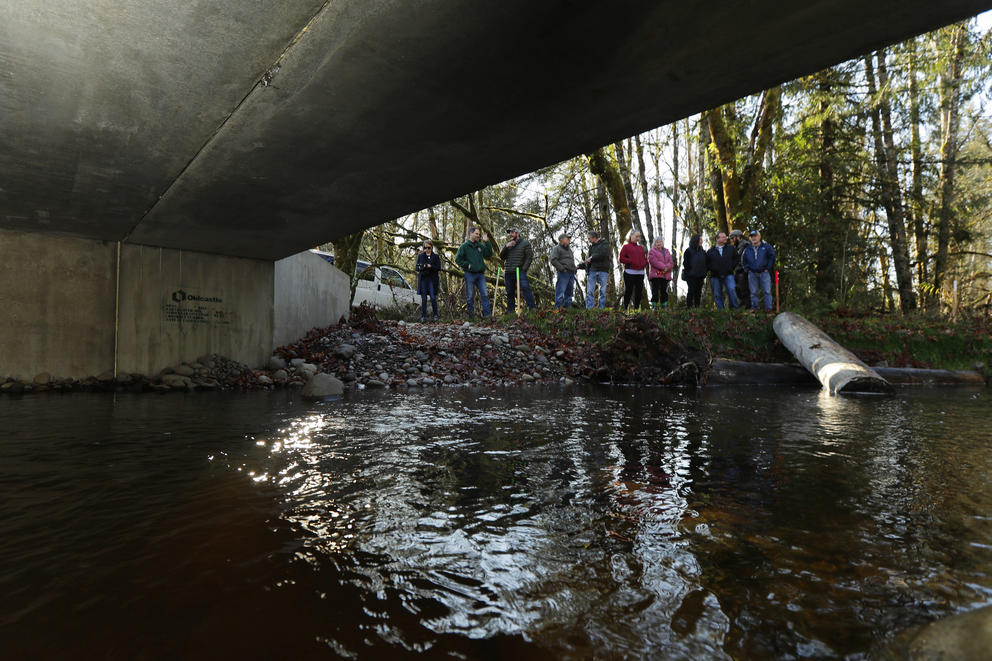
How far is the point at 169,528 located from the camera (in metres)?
2.15

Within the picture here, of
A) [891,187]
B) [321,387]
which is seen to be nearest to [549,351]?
[321,387]

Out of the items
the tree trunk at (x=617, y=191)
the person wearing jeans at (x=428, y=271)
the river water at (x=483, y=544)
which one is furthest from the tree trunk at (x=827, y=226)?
the river water at (x=483, y=544)

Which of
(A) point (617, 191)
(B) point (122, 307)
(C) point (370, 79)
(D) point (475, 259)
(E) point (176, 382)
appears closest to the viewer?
(C) point (370, 79)

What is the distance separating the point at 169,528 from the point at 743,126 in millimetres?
16910

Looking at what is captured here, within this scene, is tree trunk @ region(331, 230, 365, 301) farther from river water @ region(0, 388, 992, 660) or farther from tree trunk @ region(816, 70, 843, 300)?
tree trunk @ region(816, 70, 843, 300)

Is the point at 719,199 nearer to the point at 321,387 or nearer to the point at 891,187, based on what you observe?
the point at 891,187

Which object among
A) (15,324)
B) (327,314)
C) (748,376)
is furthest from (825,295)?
(15,324)

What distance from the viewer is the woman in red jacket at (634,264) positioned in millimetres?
14031

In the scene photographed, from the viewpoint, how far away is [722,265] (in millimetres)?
13695

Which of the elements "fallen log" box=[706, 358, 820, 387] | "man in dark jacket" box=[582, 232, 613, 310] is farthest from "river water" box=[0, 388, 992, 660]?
"man in dark jacket" box=[582, 232, 613, 310]

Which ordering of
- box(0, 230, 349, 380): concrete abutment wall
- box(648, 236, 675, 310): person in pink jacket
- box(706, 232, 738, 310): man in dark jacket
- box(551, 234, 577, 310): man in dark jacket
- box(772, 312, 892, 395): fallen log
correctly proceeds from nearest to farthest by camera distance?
box(0, 230, 349, 380): concrete abutment wall
box(772, 312, 892, 395): fallen log
box(706, 232, 738, 310): man in dark jacket
box(648, 236, 675, 310): person in pink jacket
box(551, 234, 577, 310): man in dark jacket

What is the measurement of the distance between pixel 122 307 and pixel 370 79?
7290mm

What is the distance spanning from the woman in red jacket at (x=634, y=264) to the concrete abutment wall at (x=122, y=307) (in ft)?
28.9

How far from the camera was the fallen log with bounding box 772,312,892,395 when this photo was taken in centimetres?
844
